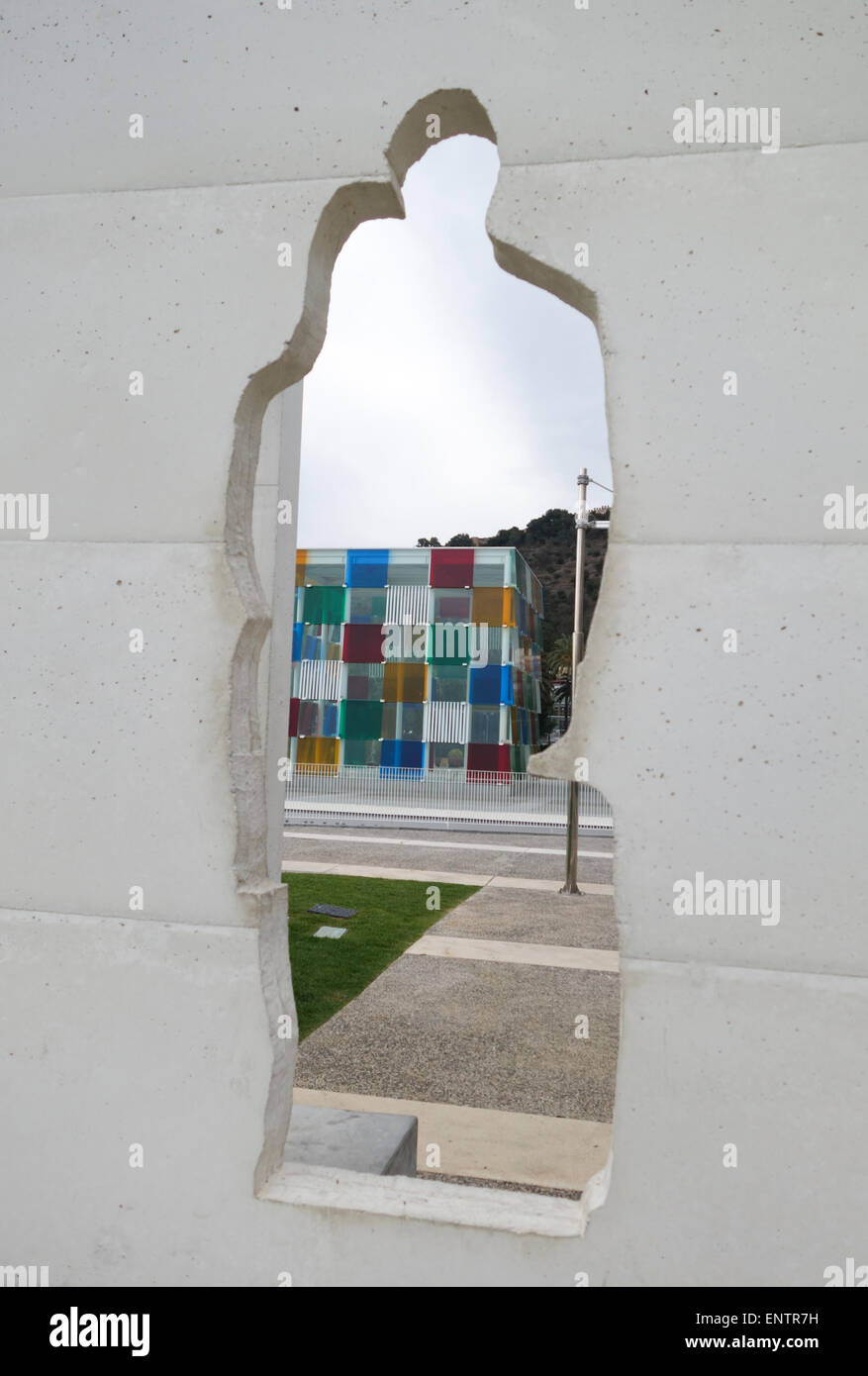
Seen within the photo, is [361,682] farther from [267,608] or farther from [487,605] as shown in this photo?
[267,608]

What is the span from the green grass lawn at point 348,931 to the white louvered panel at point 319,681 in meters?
15.9

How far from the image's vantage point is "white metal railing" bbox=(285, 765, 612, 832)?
2345 cm

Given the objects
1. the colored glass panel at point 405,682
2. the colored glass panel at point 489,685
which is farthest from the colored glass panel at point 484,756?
the colored glass panel at point 405,682

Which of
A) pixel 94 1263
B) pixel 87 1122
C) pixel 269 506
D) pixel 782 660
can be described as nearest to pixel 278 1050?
pixel 87 1122

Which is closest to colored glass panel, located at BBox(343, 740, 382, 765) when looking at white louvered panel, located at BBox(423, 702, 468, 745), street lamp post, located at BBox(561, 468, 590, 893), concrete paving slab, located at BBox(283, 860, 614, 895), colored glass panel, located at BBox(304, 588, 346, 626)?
white louvered panel, located at BBox(423, 702, 468, 745)

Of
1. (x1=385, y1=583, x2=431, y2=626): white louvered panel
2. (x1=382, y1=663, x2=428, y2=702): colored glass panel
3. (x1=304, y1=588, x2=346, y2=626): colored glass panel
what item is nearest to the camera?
(x1=382, y1=663, x2=428, y2=702): colored glass panel

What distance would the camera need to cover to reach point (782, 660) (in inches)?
106

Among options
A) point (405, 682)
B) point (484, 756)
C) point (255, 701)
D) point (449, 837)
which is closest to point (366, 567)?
point (405, 682)

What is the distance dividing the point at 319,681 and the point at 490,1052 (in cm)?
2393

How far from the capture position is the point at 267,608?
3117mm

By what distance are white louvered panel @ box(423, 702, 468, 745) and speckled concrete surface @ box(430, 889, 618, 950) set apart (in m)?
15.1

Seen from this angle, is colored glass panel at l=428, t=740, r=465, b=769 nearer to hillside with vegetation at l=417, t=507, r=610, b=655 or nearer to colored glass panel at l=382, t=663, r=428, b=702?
colored glass panel at l=382, t=663, r=428, b=702

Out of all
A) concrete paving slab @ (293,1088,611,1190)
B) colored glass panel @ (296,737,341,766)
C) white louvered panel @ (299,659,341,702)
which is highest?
white louvered panel @ (299,659,341,702)

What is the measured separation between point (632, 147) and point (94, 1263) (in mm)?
3732
